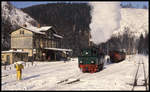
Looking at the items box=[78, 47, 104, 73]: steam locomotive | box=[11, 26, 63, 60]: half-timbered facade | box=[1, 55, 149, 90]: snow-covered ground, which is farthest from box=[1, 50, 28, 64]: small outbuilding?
box=[78, 47, 104, 73]: steam locomotive

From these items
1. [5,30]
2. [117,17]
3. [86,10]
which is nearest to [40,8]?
[86,10]

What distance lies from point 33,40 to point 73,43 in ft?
148

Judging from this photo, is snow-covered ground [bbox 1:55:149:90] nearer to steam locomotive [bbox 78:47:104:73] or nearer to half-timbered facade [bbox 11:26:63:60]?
steam locomotive [bbox 78:47:104:73]

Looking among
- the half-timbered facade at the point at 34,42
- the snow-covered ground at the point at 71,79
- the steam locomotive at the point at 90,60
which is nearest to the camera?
the snow-covered ground at the point at 71,79

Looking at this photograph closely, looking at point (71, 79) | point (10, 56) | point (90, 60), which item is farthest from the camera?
point (10, 56)

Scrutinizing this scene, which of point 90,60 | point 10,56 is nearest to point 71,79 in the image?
point 90,60

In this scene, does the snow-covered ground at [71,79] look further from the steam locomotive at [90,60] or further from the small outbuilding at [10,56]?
the small outbuilding at [10,56]

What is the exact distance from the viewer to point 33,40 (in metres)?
51.7

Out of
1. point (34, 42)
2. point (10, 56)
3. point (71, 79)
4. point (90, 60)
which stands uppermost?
point (34, 42)

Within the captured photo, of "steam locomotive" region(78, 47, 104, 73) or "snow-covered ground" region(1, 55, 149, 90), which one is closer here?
"snow-covered ground" region(1, 55, 149, 90)

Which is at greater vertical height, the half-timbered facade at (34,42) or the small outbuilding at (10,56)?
the half-timbered facade at (34,42)

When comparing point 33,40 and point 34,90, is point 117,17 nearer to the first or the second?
point 34,90

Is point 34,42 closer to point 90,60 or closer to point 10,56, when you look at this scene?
point 10,56

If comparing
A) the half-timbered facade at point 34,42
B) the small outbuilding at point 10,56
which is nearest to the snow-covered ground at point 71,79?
the small outbuilding at point 10,56
